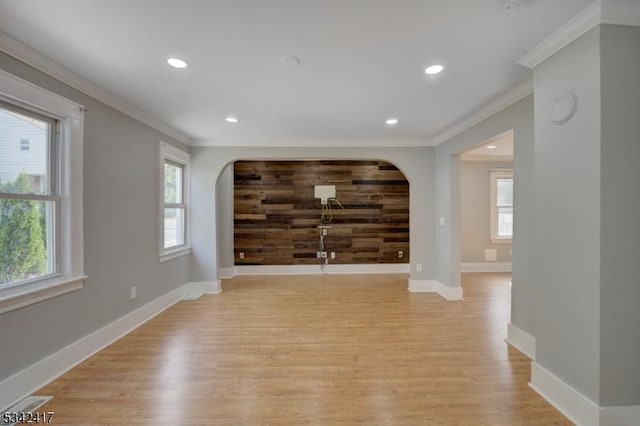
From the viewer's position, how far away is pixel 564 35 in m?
1.74

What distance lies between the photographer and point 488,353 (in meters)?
2.55

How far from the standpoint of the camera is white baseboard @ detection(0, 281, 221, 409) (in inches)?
→ 73.5

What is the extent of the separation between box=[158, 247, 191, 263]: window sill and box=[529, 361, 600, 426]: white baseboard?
13.4 ft

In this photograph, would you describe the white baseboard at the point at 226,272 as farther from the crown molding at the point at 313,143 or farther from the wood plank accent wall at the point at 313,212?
the crown molding at the point at 313,143

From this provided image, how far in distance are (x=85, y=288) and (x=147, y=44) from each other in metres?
2.13

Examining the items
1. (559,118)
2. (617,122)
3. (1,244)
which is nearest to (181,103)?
(1,244)

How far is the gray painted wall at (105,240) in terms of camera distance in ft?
6.49

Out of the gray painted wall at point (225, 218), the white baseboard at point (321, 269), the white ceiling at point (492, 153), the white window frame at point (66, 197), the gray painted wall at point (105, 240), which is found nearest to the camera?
the gray painted wall at point (105, 240)

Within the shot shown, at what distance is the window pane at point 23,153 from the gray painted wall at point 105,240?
0.29m

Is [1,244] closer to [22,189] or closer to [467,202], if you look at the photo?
[22,189]

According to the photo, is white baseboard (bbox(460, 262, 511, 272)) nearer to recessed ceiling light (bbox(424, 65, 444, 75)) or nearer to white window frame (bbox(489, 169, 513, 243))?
white window frame (bbox(489, 169, 513, 243))

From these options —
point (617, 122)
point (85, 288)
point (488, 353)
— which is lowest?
point (488, 353)

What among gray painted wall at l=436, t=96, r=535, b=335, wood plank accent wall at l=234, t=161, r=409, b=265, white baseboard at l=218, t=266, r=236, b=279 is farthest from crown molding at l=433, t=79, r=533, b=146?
white baseboard at l=218, t=266, r=236, b=279

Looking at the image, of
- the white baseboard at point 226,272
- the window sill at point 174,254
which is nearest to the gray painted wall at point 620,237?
the window sill at point 174,254
